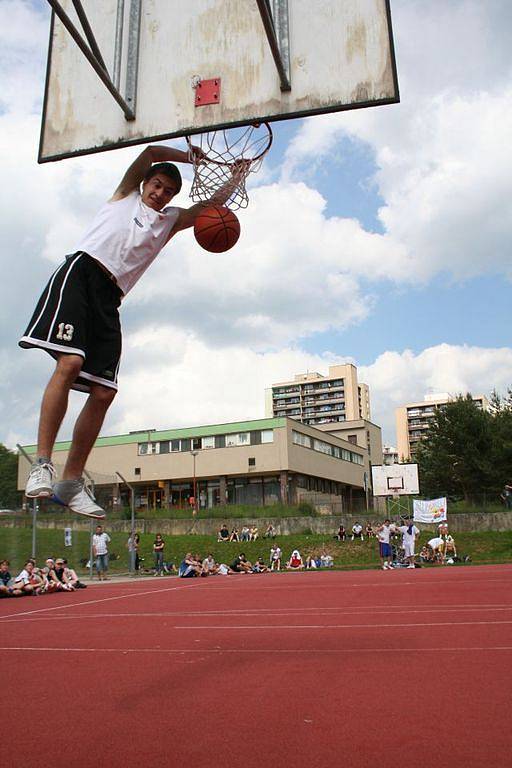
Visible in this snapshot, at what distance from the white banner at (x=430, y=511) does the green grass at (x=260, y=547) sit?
0.71 meters

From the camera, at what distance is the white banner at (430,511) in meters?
33.5

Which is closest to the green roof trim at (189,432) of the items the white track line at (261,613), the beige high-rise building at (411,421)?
the white track line at (261,613)

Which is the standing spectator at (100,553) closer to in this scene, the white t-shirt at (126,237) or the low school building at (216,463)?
the white t-shirt at (126,237)

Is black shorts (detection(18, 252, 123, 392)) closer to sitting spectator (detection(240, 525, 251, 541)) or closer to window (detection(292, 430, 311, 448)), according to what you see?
sitting spectator (detection(240, 525, 251, 541))

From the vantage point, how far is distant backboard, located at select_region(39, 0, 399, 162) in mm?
4617

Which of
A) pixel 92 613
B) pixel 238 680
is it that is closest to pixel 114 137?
pixel 238 680

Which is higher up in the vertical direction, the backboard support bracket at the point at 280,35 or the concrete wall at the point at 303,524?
the backboard support bracket at the point at 280,35

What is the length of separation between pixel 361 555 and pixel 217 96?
27.8 metres

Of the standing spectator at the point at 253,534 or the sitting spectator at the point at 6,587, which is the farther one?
the standing spectator at the point at 253,534

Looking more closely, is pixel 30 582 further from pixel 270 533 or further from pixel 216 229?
pixel 270 533

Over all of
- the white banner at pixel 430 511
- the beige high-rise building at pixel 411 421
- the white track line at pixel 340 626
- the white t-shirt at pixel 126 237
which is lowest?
the white track line at pixel 340 626

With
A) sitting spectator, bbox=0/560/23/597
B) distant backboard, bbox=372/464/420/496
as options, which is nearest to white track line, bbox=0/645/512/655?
sitting spectator, bbox=0/560/23/597

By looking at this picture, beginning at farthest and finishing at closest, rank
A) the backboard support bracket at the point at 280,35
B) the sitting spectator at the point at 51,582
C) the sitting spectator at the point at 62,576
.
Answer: the sitting spectator at the point at 62,576
the sitting spectator at the point at 51,582
the backboard support bracket at the point at 280,35

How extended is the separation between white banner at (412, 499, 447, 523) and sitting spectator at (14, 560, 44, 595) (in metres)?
22.7
